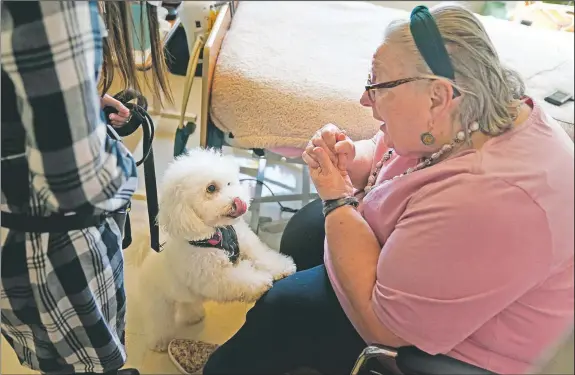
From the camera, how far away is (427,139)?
938 mm

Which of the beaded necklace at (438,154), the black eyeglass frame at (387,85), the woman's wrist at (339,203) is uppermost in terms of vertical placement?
the black eyeglass frame at (387,85)

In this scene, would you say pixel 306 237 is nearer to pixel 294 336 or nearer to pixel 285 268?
pixel 285 268

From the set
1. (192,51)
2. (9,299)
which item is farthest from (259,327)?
(192,51)

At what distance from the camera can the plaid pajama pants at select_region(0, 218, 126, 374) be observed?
89 cm

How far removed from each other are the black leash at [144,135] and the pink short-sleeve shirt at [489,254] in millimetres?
515

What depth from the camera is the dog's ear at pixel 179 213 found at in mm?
A: 1152

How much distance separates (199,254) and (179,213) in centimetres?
15

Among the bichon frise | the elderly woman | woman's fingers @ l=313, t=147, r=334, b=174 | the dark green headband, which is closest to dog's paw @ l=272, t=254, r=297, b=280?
the bichon frise

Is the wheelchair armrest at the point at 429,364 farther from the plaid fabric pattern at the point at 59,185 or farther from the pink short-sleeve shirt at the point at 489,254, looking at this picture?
the plaid fabric pattern at the point at 59,185

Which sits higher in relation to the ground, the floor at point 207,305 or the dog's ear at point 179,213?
the dog's ear at point 179,213

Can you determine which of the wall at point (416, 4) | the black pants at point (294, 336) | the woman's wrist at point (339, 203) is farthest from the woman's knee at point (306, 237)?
the wall at point (416, 4)

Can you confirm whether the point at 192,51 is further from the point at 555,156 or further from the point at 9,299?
the point at 555,156

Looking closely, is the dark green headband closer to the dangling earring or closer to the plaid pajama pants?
the dangling earring

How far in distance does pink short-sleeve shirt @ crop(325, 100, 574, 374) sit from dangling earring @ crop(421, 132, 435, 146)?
0.14 feet
